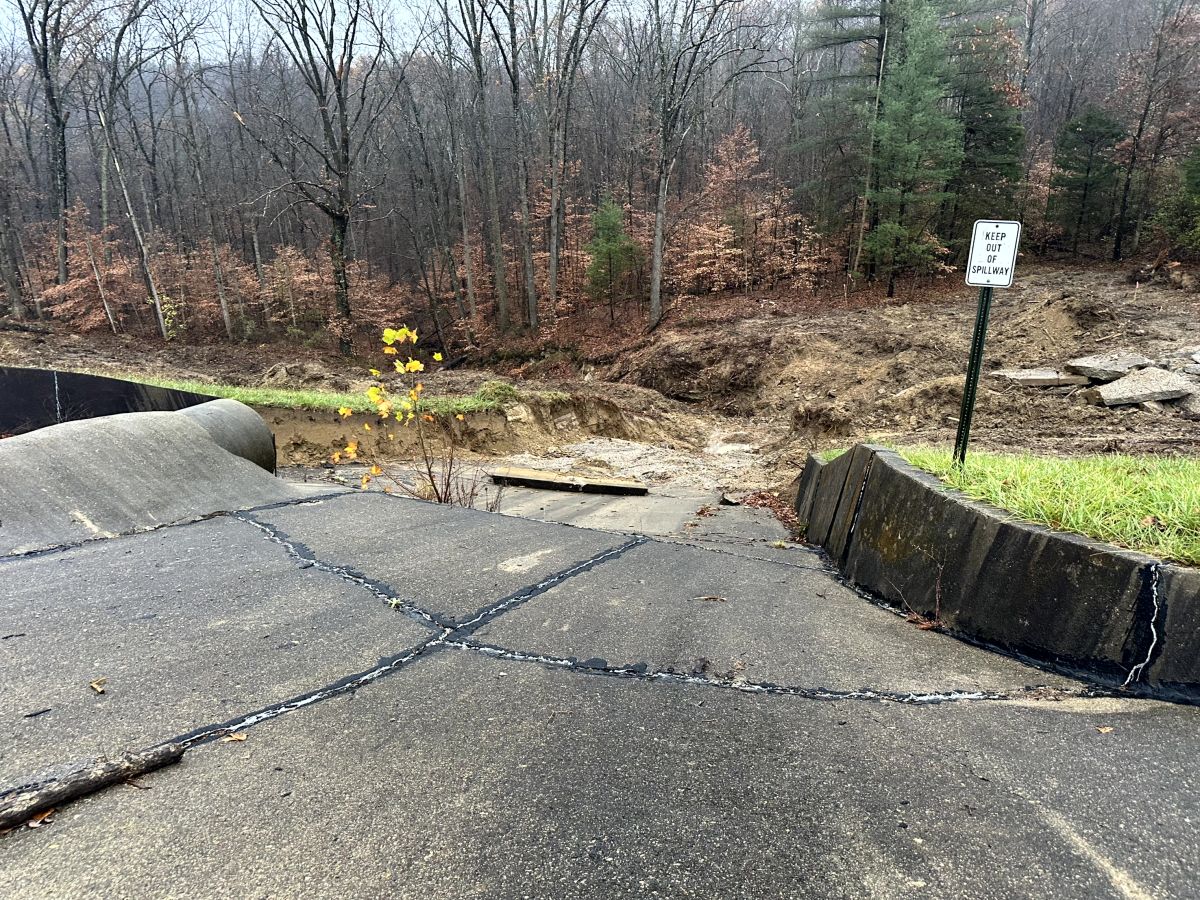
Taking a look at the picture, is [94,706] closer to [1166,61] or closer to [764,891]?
[764,891]

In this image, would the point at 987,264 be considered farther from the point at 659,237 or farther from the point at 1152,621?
the point at 659,237

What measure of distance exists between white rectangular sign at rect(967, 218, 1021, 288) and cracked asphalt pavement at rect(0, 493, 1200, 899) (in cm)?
225

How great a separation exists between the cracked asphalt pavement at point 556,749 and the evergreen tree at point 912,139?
61.0 feet

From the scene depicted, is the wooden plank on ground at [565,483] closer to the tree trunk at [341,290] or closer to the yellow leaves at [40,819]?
the yellow leaves at [40,819]

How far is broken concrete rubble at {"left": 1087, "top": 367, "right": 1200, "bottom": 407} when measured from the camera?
9.13 m

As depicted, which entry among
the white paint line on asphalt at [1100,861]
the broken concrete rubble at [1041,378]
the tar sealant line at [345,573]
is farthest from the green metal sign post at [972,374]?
the broken concrete rubble at [1041,378]

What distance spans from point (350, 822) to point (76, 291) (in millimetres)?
30439

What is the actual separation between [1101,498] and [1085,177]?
24151 mm

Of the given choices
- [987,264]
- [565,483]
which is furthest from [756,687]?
[565,483]

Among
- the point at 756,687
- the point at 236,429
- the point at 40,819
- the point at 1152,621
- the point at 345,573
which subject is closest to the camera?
the point at 40,819

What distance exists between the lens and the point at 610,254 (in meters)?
21.5

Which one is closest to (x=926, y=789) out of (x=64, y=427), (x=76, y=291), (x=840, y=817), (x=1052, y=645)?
(x=840, y=817)

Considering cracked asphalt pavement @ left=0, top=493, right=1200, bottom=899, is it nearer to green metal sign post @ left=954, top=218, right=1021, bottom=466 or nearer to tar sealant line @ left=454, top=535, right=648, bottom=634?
tar sealant line @ left=454, top=535, right=648, bottom=634

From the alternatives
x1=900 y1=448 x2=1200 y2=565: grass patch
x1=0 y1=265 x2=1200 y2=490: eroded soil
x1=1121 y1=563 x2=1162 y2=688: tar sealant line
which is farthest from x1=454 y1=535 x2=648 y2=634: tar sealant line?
x1=0 y1=265 x2=1200 y2=490: eroded soil
